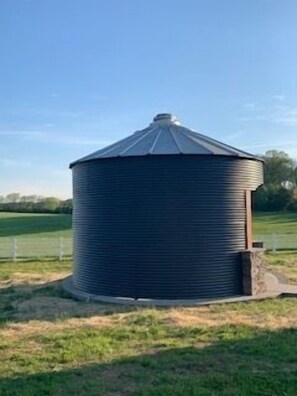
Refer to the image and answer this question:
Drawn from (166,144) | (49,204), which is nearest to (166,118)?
(166,144)

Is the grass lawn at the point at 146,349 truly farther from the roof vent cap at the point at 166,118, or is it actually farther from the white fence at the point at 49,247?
the white fence at the point at 49,247

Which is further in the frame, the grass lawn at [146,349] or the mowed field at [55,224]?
the mowed field at [55,224]

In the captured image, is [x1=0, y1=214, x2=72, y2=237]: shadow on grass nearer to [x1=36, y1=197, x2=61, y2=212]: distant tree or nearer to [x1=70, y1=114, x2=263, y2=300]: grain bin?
[x1=36, y1=197, x2=61, y2=212]: distant tree

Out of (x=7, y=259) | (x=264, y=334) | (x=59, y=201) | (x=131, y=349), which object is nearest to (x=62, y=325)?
(x=131, y=349)

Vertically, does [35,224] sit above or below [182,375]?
above

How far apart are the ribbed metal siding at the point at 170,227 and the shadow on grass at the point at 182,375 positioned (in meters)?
3.74

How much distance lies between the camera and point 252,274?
430 inches

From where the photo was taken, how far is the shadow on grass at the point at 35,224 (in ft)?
144

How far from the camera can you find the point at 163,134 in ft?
39.3

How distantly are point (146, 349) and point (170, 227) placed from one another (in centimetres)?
403

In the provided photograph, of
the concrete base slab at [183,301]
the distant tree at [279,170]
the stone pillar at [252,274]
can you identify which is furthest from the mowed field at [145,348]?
the distant tree at [279,170]

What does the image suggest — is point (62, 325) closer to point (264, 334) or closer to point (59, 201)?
point (264, 334)

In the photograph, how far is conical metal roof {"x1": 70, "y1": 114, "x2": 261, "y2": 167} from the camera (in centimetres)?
1088

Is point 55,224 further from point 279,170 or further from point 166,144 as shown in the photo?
point 166,144
